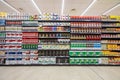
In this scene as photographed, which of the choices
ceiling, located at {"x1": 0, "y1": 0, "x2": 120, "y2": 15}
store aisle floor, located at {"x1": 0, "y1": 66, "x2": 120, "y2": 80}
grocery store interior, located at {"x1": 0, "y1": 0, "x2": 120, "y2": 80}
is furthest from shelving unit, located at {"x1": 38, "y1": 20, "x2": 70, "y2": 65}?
ceiling, located at {"x1": 0, "y1": 0, "x2": 120, "y2": 15}

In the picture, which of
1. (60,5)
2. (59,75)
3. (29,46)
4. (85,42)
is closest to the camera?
(59,75)

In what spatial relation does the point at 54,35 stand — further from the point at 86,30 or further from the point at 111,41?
the point at 111,41

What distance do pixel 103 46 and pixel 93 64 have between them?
0.97 metres

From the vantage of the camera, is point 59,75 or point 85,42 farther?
point 85,42

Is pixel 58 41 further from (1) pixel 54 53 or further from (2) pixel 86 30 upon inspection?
(2) pixel 86 30

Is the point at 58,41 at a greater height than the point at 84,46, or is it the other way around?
the point at 58,41

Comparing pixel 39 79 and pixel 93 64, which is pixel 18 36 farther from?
pixel 93 64

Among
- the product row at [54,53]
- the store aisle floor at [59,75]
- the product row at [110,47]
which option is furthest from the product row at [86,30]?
the store aisle floor at [59,75]

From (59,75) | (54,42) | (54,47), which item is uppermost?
(54,42)

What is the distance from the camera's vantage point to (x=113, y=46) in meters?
7.16

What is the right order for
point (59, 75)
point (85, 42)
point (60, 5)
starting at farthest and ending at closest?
point (60, 5), point (85, 42), point (59, 75)

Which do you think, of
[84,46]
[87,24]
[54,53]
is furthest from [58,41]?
[87,24]

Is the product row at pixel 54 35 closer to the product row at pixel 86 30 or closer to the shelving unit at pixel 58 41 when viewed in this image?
the shelving unit at pixel 58 41

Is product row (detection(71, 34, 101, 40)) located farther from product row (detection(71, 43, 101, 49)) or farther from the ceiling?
the ceiling
